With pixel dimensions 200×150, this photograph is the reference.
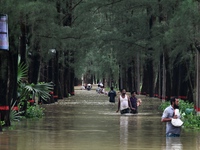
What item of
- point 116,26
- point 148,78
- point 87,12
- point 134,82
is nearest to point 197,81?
point 87,12

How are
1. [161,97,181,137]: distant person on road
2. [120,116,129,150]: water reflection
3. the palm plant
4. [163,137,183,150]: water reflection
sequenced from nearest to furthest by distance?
[163,137,183,150]: water reflection
[120,116,129,150]: water reflection
[161,97,181,137]: distant person on road
the palm plant

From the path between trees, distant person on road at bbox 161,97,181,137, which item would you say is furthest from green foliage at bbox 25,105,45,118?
distant person on road at bbox 161,97,181,137

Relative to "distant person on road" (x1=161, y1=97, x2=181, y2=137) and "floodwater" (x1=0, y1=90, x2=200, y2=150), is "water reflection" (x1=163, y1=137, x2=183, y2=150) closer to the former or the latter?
"floodwater" (x1=0, y1=90, x2=200, y2=150)

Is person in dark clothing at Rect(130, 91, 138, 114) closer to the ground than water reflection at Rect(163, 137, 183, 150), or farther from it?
farther from it

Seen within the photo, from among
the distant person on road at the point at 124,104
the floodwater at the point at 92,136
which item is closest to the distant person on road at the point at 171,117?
the floodwater at the point at 92,136

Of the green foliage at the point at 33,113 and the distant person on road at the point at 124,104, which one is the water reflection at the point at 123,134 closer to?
the green foliage at the point at 33,113

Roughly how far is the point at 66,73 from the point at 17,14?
4590cm

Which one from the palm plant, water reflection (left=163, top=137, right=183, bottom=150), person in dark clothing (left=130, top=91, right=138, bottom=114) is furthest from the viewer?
person in dark clothing (left=130, top=91, right=138, bottom=114)

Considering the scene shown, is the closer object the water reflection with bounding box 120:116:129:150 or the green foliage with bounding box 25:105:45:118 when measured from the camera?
the water reflection with bounding box 120:116:129:150

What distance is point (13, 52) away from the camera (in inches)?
1042

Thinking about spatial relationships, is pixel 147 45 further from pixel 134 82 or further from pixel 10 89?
pixel 10 89

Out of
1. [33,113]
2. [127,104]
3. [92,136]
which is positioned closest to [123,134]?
[92,136]

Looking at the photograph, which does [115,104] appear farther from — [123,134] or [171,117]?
[171,117]

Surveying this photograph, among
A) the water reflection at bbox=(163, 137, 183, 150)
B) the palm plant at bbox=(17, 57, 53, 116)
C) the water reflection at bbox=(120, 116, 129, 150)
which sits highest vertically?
the palm plant at bbox=(17, 57, 53, 116)
